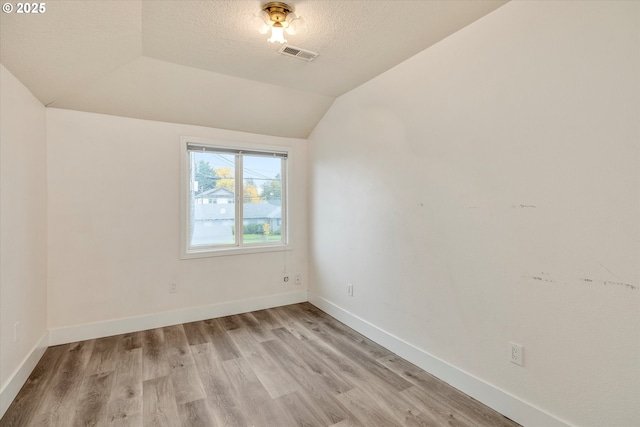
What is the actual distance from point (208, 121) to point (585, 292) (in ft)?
11.4

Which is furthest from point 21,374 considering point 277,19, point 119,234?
point 277,19

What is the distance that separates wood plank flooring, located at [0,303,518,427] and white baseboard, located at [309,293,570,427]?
50mm

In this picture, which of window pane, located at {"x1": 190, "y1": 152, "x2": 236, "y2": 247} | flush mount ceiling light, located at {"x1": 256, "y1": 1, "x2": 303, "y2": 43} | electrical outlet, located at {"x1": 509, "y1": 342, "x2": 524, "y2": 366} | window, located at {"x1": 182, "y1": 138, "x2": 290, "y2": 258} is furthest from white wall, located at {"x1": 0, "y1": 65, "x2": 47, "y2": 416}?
electrical outlet, located at {"x1": 509, "y1": 342, "x2": 524, "y2": 366}

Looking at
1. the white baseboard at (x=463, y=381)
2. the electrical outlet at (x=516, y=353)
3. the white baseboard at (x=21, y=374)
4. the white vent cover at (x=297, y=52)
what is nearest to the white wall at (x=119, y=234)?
the white baseboard at (x=21, y=374)

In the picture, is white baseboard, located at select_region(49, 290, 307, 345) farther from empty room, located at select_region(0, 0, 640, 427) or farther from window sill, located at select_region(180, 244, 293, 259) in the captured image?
window sill, located at select_region(180, 244, 293, 259)

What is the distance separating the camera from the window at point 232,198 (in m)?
3.47

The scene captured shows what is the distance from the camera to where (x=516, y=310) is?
1837 mm

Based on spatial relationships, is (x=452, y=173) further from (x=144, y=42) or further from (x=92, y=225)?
(x=92, y=225)

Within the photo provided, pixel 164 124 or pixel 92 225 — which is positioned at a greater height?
pixel 164 124

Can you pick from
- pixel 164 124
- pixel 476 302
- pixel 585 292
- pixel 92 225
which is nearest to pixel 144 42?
pixel 164 124

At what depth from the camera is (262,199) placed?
3.91 metres

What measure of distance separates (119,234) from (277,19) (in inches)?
99.7

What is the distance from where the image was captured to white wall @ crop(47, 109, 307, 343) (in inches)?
112

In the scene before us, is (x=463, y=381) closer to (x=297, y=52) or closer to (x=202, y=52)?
(x=297, y=52)
